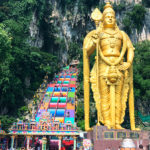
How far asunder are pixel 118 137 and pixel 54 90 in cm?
1131

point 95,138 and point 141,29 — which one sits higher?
point 141,29

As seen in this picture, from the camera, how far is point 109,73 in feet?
21.8

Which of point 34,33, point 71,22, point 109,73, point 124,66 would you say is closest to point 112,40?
point 124,66

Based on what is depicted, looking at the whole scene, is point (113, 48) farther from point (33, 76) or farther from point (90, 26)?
point (90, 26)

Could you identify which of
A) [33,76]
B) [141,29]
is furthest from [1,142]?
[141,29]

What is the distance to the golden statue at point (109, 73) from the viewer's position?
6.61 m

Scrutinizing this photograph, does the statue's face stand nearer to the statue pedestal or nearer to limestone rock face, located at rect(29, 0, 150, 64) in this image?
the statue pedestal

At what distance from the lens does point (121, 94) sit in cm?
692

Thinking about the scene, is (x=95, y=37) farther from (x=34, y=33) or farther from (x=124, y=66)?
(x=34, y=33)

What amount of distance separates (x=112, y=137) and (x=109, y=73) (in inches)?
69.3

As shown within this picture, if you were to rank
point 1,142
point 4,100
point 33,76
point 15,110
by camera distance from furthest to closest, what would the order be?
point 33,76 < point 15,110 < point 4,100 < point 1,142

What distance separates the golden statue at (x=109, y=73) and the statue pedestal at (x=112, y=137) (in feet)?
1.70

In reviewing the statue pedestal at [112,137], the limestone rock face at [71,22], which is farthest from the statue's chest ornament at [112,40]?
the limestone rock face at [71,22]

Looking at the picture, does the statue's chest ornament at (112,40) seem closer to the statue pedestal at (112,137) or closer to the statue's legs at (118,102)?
the statue's legs at (118,102)
